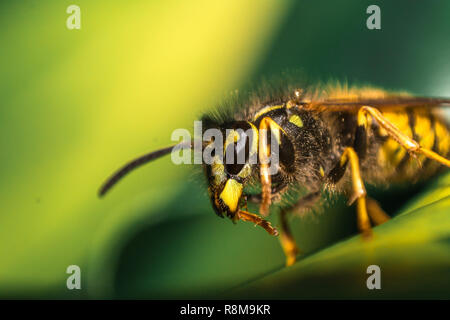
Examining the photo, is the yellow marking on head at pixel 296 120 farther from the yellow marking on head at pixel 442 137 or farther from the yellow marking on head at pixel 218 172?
the yellow marking on head at pixel 442 137

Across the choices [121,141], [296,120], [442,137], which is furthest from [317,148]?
[121,141]

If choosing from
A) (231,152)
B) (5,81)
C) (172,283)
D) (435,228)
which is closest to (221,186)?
(231,152)

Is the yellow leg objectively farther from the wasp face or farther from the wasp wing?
the wasp face

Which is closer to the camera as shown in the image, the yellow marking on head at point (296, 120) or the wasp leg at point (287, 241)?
the yellow marking on head at point (296, 120)

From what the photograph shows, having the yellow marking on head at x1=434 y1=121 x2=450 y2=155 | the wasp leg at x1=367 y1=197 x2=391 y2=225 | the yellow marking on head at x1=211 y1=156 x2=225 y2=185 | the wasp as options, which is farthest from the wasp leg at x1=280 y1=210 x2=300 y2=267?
the yellow marking on head at x1=434 y1=121 x2=450 y2=155

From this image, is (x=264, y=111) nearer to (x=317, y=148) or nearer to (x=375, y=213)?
(x=317, y=148)

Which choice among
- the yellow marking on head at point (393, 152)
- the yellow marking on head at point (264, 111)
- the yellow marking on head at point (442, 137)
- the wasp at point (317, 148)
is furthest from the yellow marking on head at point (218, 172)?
the yellow marking on head at point (442, 137)

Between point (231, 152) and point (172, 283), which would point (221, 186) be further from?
point (172, 283)
